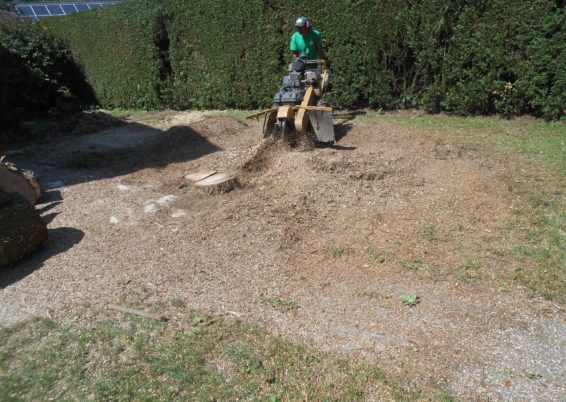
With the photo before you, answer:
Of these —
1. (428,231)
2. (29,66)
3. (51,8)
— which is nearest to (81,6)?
(51,8)

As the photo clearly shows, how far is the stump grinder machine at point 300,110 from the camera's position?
6828 millimetres

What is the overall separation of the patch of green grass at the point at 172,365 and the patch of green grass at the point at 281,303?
1.07 feet

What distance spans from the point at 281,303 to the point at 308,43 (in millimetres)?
5945

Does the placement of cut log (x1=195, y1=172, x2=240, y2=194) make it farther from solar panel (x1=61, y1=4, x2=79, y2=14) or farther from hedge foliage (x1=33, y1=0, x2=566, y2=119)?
solar panel (x1=61, y1=4, x2=79, y2=14)

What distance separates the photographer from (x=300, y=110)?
691cm

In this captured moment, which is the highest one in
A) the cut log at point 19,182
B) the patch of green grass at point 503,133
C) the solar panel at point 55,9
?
the solar panel at point 55,9

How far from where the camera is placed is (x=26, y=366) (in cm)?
327

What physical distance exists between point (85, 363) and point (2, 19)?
1557cm

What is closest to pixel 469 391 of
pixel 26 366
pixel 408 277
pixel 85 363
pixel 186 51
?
pixel 408 277

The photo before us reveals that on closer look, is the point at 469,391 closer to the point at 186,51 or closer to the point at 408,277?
the point at 408,277

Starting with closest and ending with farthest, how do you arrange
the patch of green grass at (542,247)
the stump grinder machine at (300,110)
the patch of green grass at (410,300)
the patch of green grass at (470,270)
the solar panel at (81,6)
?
the patch of green grass at (410,300) < the patch of green grass at (542,247) < the patch of green grass at (470,270) < the stump grinder machine at (300,110) < the solar panel at (81,6)

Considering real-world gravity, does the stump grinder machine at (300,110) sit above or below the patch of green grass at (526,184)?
above

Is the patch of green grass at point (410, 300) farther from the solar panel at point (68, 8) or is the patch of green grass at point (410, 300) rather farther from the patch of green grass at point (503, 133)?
the solar panel at point (68, 8)

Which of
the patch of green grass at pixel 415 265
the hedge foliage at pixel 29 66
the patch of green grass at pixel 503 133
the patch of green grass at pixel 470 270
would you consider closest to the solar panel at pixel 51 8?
the hedge foliage at pixel 29 66
